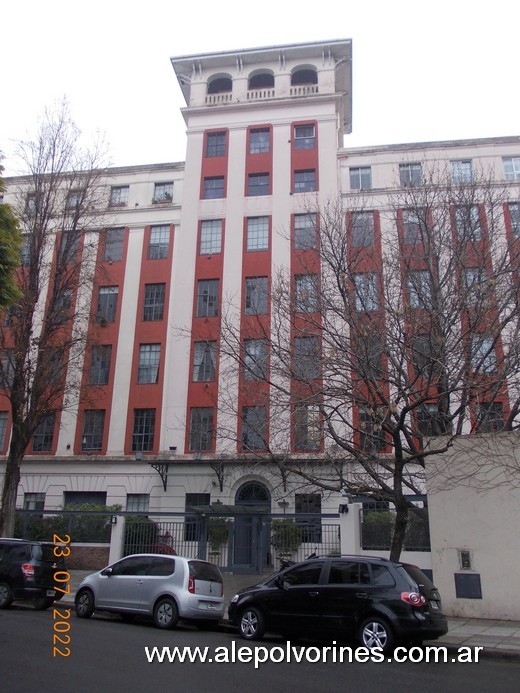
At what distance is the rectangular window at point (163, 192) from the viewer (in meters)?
32.6

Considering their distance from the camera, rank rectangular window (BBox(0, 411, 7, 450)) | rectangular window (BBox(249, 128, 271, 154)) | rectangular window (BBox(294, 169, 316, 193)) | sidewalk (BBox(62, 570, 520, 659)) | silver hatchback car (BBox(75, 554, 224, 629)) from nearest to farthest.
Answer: sidewalk (BBox(62, 570, 520, 659)) < silver hatchback car (BBox(75, 554, 224, 629)) < rectangular window (BBox(0, 411, 7, 450)) < rectangular window (BBox(294, 169, 316, 193)) < rectangular window (BBox(249, 128, 271, 154))

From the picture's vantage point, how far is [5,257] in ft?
39.1

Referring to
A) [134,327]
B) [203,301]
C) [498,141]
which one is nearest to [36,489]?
[134,327]

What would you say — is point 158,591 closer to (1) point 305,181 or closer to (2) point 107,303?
(2) point 107,303

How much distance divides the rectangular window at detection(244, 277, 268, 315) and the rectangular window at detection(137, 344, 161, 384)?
17.3ft

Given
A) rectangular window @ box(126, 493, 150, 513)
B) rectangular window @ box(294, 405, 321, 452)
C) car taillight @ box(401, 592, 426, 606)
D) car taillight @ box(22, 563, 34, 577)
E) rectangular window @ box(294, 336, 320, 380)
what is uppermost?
rectangular window @ box(294, 336, 320, 380)

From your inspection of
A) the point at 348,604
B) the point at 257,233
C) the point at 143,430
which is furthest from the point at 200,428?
the point at 348,604

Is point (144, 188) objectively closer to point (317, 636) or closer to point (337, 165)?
point (337, 165)

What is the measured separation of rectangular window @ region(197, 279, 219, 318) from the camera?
2886 cm

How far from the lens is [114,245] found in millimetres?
31750

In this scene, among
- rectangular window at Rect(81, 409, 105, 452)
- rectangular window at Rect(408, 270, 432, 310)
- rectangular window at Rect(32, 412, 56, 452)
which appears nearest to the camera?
rectangular window at Rect(408, 270, 432, 310)

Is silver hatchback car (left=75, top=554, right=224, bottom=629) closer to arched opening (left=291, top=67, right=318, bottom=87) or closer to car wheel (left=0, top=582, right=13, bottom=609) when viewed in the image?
car wheel (left=0, top=582, right=13, bottom=609)

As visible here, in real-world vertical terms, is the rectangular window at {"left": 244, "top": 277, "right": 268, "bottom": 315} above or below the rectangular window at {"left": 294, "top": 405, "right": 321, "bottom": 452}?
above

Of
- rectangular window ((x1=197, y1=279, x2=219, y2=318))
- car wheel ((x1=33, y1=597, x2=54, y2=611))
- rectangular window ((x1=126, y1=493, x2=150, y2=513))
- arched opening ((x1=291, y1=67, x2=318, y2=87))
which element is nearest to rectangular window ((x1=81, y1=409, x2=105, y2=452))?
rectangular window ((x1=126, y1=493, x2=150, y2=513))
